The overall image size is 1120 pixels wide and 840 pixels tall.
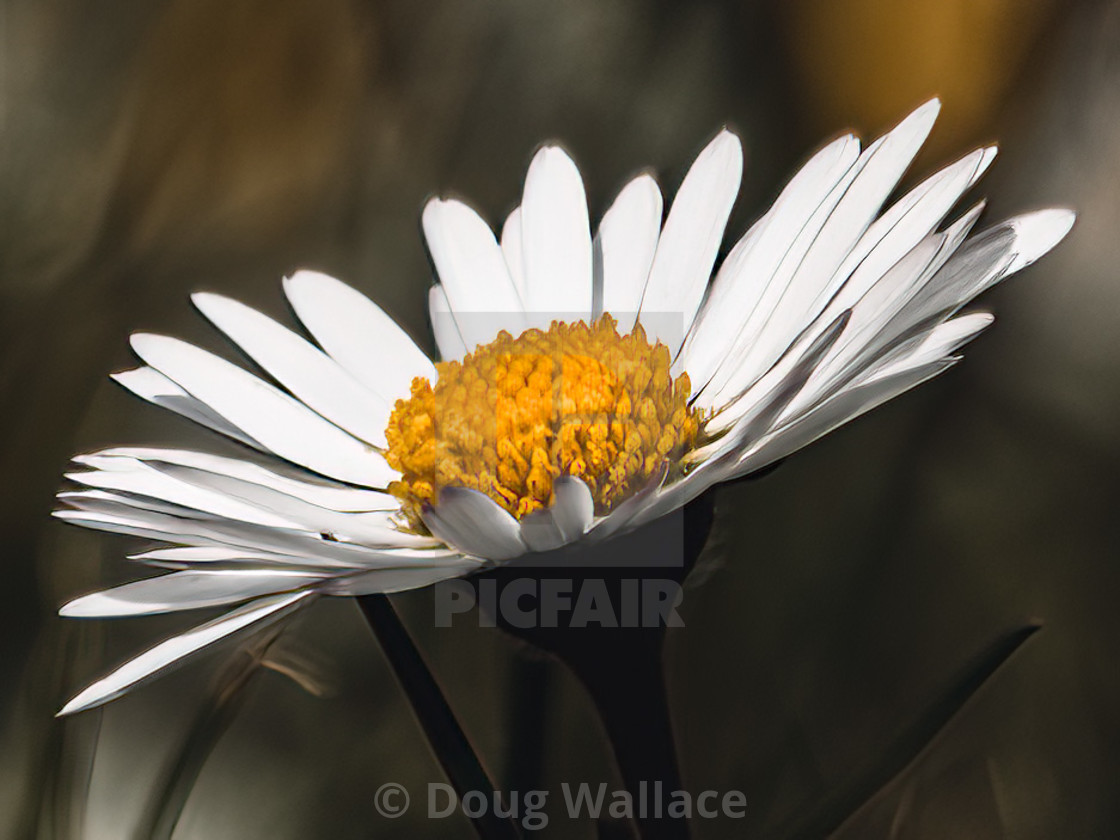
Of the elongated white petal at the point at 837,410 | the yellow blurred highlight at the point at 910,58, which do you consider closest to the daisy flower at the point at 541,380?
the elongated white petal at the point at 837,410

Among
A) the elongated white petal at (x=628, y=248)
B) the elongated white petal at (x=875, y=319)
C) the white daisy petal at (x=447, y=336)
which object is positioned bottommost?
the elongated white petal at (x=875, y=319)

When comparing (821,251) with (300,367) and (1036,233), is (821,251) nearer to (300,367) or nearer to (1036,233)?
(1036,233)

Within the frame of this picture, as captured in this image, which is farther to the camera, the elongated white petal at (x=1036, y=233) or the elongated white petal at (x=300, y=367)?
the elongated white petal at (x=300, y=367)

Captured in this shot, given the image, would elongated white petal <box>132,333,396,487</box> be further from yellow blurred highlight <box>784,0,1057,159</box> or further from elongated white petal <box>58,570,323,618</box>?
yellow blurred highlight <box>784,0,1057,159</box>

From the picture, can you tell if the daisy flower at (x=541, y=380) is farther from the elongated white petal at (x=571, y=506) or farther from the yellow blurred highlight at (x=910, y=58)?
the yellow blurred highlight at (x=910, y=58)

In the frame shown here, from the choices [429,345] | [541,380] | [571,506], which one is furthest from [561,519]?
[429,345]

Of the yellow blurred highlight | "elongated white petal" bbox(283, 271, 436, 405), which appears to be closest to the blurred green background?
the yellow blurred highlight

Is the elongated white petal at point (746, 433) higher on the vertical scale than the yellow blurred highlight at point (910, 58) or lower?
lower
